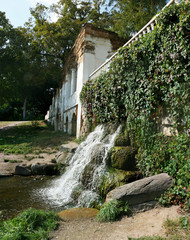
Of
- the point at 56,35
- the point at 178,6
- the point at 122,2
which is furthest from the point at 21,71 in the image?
the point at 178,6

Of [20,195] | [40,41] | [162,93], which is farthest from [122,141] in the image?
[40,41]

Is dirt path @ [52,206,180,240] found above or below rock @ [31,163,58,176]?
above

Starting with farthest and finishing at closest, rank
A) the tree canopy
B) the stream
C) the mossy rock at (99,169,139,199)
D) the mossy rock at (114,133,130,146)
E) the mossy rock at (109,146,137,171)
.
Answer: the tree canopy < the mossy rock at (114,133,130,146) < the mossy rock at (109,146,137,171) < the mossy rock at (99,169,139,199) < the stream

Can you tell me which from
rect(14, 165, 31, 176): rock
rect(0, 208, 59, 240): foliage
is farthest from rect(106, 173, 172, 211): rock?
rect(14, 165, 31, 176): rock

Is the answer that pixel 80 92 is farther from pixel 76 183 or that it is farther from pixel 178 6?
pixel 178 6

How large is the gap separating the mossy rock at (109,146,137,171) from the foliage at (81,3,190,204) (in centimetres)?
21

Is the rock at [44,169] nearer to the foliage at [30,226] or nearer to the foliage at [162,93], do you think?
the foliage at [162,93]

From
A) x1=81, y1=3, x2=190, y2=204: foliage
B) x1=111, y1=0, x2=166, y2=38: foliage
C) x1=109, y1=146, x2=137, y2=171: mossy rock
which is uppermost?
x1=111, y1=0, x2=166, y2=38: foliage

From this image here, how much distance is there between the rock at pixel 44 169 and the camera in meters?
7.67

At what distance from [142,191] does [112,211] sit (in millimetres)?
663

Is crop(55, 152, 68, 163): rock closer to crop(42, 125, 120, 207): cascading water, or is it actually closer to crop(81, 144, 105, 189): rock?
crop(42, 125, 120, 207): cascading water

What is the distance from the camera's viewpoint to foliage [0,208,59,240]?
269 centimetres

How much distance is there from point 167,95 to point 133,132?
1.53 metres

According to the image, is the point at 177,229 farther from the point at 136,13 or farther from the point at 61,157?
the point at 136,13
